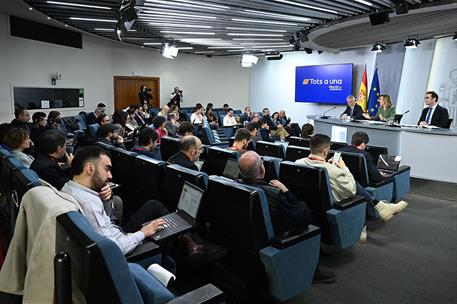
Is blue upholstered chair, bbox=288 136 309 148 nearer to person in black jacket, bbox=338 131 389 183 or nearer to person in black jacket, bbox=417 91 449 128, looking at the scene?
person in black jacket, bbox=338 131 389 183

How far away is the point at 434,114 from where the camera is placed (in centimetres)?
632

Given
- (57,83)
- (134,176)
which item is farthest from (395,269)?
(57,83)

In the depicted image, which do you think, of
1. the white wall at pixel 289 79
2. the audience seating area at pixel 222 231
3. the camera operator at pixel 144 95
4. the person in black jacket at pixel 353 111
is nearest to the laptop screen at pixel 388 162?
the audience seating area at pixel 222 231

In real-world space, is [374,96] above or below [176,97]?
above

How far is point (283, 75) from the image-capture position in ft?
46.9

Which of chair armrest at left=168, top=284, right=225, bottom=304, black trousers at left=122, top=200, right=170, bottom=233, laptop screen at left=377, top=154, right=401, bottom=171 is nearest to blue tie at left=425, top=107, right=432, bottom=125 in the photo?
laptop screen at left=377, top=154, right=401, bottom=171

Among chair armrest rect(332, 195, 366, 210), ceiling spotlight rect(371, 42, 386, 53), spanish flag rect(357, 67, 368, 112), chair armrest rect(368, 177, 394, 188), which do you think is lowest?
chair armrest rect(368, 177, 394, 188)

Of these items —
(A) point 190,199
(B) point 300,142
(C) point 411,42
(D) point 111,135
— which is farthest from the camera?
(C) point 411,42

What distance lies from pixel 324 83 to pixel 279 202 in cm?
1074

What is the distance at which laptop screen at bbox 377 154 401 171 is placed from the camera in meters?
4.50

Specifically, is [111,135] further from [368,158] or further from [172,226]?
[368,158]

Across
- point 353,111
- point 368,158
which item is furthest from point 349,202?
point 353,111

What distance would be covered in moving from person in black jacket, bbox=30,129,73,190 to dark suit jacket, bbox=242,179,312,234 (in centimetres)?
169

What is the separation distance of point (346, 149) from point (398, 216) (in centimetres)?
114
